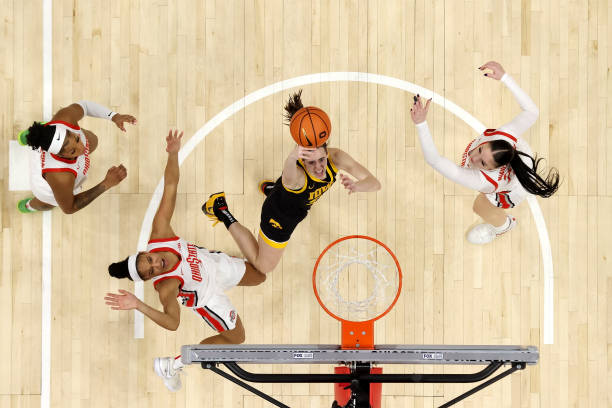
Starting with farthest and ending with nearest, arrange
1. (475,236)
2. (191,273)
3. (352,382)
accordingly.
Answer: (475,236)
(191,273)
(352,382)

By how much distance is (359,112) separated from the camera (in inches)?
222

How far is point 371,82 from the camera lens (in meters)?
5.65

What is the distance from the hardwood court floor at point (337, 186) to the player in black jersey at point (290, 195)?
39 cm

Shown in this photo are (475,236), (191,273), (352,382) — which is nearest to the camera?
(352,382)

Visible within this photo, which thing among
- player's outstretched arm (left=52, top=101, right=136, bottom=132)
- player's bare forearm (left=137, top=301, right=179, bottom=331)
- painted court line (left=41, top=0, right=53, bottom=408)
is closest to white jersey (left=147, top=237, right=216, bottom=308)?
player's bare forearm (left=137, top=301, right=179, bottom=331)

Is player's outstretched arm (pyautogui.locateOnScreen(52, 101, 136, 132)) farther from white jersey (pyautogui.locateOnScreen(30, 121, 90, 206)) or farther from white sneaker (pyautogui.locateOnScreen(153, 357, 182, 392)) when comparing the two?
white sneaker (pyautogui.locateOnScreen(153, 357, 182, 392))

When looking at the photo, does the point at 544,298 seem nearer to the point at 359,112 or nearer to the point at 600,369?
the point at 600,369

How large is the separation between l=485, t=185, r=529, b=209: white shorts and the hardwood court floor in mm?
679

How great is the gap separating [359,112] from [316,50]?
83 centimetres

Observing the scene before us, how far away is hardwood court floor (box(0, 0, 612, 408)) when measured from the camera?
5.54 metres

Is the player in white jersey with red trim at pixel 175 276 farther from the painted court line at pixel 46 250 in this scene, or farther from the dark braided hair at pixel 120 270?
the painted court line at pixel 46 250

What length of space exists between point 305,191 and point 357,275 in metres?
1.36

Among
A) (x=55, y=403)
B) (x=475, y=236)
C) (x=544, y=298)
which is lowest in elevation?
(x=55, y=403)

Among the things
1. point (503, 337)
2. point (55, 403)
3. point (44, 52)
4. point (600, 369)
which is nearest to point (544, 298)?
point (503, 337)
